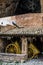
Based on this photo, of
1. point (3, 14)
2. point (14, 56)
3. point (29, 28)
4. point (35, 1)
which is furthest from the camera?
point (35, 1)

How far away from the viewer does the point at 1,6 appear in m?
23.7

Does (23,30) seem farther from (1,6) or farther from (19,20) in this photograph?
(1,6)

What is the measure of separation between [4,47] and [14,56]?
113 inches

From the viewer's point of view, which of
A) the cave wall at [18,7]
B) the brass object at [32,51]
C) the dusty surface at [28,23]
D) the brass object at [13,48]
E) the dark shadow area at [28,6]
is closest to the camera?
the brass object at [32,51]

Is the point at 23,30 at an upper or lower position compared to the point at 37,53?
upper

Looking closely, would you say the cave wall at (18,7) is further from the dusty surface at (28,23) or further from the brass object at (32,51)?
the brass object at (32,51)

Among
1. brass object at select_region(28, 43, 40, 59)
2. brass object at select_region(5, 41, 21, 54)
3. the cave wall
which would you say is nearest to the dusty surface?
brass object at select_region(5, 41, 21, 54)

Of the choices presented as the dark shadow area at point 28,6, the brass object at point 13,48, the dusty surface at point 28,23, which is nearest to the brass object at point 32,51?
the brass object at point 13,48

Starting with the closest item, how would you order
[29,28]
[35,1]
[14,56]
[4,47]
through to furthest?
1. [14,56]
2. [29,28]
3. [4,47]
4. [35,1]

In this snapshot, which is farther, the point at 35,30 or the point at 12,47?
the point at 12,47

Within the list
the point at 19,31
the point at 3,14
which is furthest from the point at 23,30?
the point at 3,14

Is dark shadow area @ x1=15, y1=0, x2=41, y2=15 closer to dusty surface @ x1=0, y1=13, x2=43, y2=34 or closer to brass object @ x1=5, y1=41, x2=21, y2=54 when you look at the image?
dusty surface @ x1=0, y1=13, x2=43, y2=34

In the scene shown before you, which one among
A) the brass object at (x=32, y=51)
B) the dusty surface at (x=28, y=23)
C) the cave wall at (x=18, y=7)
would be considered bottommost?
the brass object at (x=32, y=51)

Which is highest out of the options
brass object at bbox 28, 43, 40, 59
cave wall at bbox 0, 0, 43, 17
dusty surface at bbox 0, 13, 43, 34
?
cave wall at bbox 0, 0, 43, 17
